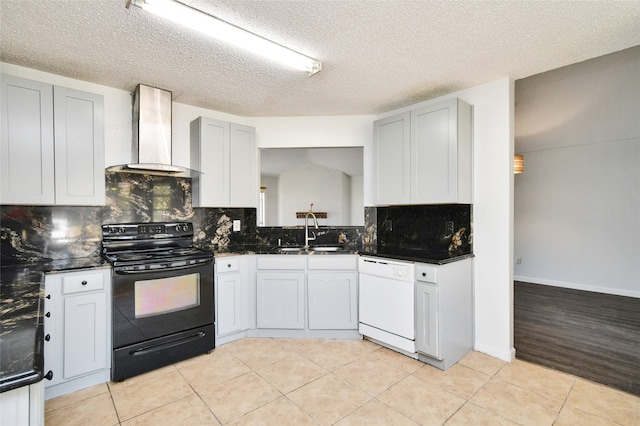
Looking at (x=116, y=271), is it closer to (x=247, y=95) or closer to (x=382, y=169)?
(x=247, y=95)

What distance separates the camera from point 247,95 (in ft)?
9.82

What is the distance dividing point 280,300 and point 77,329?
161cm

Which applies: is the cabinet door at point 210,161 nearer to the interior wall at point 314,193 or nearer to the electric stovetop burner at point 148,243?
the electric stovetop burner at point 148,243

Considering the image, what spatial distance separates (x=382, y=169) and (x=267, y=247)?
60.2 inches

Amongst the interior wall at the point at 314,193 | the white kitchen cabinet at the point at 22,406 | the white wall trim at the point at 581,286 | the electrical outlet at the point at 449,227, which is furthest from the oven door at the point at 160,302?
the white wall trim at the point at 581,286

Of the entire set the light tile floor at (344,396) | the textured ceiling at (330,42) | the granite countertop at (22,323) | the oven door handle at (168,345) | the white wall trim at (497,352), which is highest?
the textured ceiling at (330,42)

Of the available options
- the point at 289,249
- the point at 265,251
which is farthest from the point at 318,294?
the point at 265,251

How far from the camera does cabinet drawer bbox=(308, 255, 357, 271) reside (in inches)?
119

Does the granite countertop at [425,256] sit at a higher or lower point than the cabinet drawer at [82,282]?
higher

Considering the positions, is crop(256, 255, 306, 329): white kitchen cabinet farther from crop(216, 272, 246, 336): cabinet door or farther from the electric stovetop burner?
the electric stovetop burner

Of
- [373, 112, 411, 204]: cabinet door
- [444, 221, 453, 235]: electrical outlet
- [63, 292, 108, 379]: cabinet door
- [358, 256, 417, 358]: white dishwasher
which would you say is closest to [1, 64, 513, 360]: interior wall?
[444, 221, 453, 235]: electrical outlet

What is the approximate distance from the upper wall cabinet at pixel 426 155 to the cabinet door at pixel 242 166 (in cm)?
137

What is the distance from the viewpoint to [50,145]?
228 centimetres

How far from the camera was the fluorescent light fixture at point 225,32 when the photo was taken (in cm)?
165
